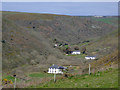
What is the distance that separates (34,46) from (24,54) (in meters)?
7.47

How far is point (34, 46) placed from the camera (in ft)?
148

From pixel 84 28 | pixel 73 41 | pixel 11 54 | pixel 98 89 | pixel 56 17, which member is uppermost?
pixel 56 17

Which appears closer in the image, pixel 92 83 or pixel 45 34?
pixel 92 83

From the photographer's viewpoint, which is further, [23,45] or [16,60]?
[23,45]

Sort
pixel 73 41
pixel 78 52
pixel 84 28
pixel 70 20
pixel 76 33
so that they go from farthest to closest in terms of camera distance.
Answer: pixel 70 20 < pixel 84 28 < pixel 76 33 < pixel 73 41 < pixel 78 52

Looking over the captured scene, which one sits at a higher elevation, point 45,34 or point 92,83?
point 45,34

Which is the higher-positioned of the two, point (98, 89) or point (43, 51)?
point (43, 51)

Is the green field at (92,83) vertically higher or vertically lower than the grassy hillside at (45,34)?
lower

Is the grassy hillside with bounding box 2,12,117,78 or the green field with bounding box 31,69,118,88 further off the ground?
the grassy hillside with bounding box 2,12,117,78

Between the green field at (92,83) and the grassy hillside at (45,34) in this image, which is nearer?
the green field at (92,83)

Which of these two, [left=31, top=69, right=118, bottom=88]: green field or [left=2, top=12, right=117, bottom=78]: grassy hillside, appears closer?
[left=31, top=69, right=118, bottom=88]: green field

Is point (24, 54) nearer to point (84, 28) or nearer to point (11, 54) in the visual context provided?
point (11, 54)

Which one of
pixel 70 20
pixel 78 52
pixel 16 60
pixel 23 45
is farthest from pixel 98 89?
pixel 70 20

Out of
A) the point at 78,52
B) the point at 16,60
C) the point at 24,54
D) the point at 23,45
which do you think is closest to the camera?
the point at 16,60
